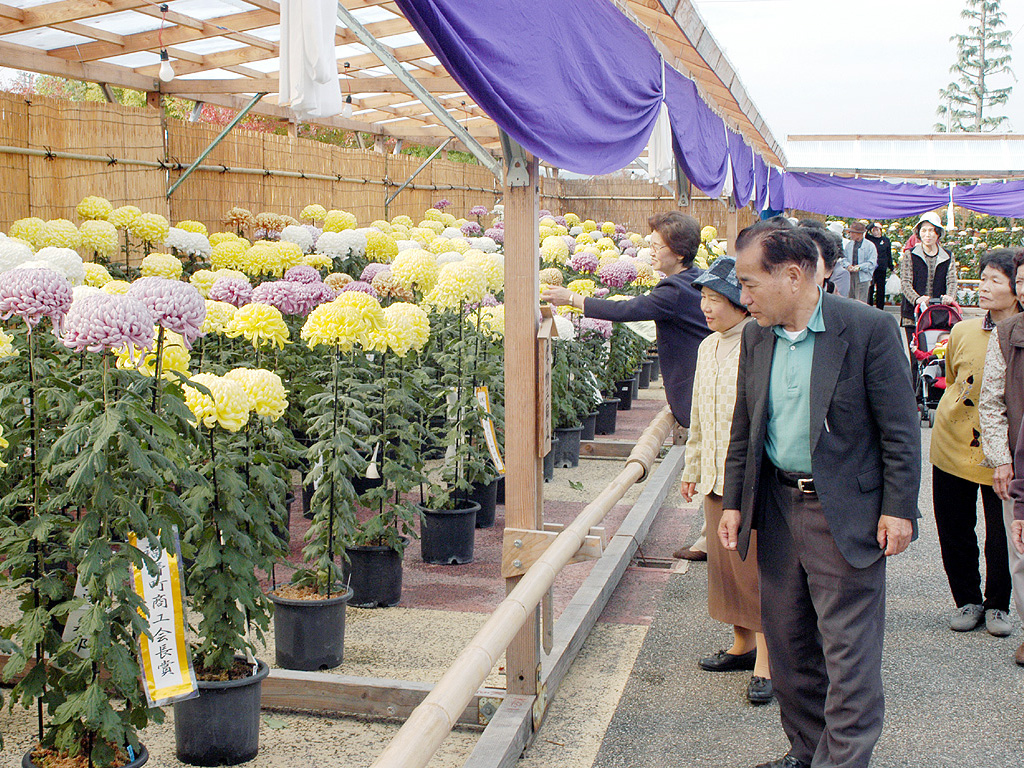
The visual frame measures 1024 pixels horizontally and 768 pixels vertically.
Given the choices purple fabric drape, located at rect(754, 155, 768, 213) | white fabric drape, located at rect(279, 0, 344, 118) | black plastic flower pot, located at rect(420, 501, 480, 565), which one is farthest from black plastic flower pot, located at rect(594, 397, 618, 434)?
white fabric drape, located at rect(279, 0, 344, 118)

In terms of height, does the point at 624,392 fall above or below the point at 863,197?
below

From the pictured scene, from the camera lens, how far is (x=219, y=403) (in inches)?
116

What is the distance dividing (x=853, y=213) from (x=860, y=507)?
21.3 m

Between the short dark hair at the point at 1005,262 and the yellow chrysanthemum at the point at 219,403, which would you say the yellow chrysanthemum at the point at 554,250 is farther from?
the yellow chrysanthemum at the point at 219,403

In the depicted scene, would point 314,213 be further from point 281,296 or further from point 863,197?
point 863,197

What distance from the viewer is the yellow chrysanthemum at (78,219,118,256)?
18.2 ft

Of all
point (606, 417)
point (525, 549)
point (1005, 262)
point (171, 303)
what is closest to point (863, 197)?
point (606, 417)

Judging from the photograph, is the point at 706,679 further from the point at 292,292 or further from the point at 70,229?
the point at 70,229

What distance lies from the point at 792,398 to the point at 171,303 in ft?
5.66

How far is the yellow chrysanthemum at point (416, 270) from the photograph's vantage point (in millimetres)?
5555

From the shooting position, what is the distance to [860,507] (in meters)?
2.84

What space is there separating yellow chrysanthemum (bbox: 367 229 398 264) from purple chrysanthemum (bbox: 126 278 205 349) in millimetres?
4466

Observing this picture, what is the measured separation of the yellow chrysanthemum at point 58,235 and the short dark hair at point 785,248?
12.5 feet

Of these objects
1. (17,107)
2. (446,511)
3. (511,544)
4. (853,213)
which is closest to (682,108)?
(446,511)
